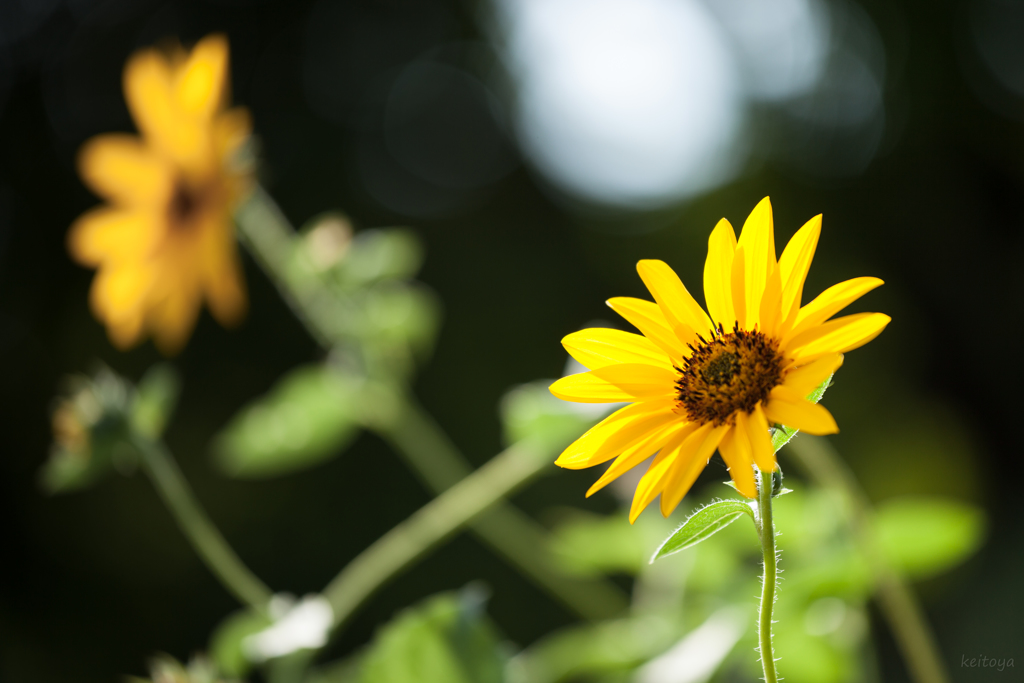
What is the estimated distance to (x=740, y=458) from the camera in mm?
321

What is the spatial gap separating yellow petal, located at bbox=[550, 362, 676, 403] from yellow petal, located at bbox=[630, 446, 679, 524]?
0.03 metres

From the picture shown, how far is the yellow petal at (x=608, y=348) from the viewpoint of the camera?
394 millimetres

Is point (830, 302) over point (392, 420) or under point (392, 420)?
under

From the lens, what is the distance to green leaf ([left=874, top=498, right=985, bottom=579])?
664 millimetres

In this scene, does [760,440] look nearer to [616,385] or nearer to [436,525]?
[616,385]

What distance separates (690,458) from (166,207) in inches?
33.1

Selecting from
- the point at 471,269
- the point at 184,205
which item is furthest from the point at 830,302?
the point at 471,269

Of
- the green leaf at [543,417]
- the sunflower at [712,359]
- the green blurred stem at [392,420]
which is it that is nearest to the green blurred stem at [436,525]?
the green leaf at [543,417]

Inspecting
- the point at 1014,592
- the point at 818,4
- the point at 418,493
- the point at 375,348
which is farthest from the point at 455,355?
the point at 818,4

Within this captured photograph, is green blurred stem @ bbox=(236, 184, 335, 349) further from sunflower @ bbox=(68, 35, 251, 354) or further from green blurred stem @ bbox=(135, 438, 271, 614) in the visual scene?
green blurred stem @ bbox=(135, 438, 271, 614)

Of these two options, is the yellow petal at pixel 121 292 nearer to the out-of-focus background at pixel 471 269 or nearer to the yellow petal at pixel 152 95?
the yellow petal at pixel 152 95

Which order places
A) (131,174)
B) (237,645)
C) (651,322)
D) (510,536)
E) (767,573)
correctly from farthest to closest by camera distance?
(131,174) → (510,536) → (237,645) → (651,322) → (767,573)

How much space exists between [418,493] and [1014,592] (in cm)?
228

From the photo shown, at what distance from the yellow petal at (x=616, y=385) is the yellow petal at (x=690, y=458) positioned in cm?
3
